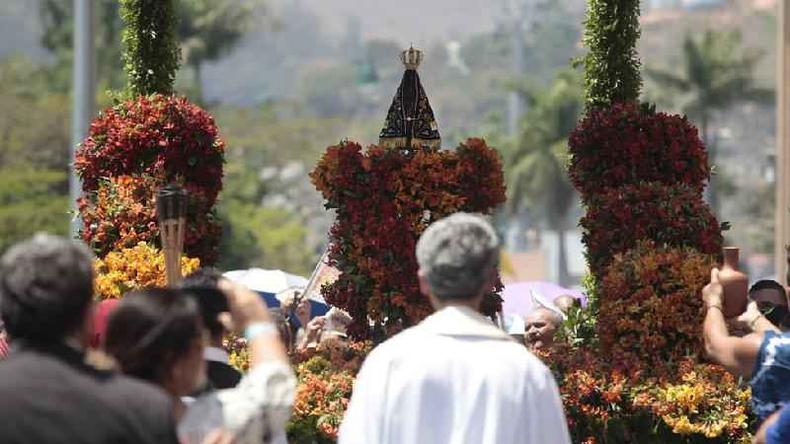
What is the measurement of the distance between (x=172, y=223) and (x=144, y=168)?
3814mm

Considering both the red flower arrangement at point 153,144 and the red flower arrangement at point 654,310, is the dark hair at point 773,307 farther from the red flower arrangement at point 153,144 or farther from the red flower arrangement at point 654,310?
the red flower arrangement at point 153,144

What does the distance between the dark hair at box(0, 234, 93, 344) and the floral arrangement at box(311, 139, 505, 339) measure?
624cm

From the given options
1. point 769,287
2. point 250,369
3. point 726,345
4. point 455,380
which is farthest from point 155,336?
point 769,287

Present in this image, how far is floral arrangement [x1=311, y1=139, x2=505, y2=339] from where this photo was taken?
10.8m

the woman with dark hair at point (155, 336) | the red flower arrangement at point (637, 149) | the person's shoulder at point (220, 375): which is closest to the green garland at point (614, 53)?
the red flower arrangement at point (637, 149)

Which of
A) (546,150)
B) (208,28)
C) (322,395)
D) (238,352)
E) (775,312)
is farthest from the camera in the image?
(546,150)

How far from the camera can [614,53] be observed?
11438 mm

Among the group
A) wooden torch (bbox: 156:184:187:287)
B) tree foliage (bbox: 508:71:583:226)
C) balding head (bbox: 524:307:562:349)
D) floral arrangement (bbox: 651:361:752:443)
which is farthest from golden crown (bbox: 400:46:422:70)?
tree foliage (bbox: 508:71:583:226)

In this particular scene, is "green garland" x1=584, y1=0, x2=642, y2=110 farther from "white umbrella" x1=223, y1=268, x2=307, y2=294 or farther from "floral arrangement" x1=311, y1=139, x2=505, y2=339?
"white umbrella" x1=223, y1=268, x2=307, y2=294

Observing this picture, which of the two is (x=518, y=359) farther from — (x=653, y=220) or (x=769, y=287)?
(x=653, y=220)

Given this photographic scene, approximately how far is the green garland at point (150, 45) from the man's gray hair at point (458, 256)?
679cm

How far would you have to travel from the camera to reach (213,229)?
11273mm

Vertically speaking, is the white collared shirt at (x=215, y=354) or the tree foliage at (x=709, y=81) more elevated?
the tree foliage at (x=709, y=81)

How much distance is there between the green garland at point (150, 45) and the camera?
11781 millimetres
